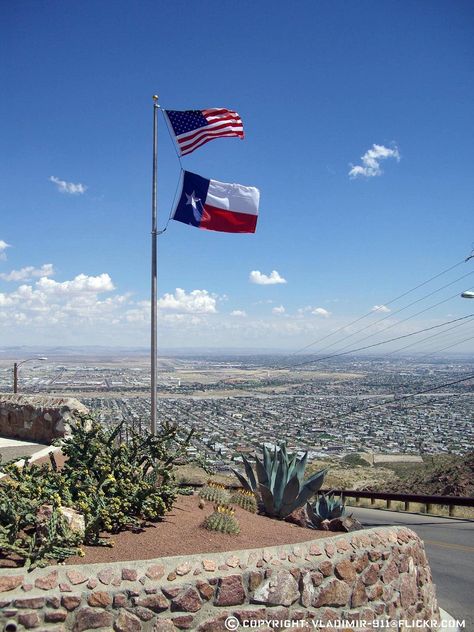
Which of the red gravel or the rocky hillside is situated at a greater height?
the red gravel

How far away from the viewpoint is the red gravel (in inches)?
204

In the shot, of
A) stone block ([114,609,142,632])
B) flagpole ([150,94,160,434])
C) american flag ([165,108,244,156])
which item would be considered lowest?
stone block ([114,609,142,632])

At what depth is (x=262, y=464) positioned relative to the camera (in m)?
8.43

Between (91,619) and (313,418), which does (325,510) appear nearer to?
(91,619)

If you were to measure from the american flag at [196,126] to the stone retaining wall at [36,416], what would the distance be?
19.9 feet

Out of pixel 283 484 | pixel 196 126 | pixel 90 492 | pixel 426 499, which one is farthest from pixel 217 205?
pixel 426 499

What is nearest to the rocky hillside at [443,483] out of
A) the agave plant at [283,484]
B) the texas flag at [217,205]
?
the agave plant at [283,484]

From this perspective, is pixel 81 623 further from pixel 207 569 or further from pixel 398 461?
pixel 398 461

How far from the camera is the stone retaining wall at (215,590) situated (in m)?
4.27

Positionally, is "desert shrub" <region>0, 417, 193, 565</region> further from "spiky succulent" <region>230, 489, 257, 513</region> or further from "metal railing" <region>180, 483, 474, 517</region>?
"metal railing" <region>180, 483, 474, 517</region>

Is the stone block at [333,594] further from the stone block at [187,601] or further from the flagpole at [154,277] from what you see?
the flagpole at [154,277]

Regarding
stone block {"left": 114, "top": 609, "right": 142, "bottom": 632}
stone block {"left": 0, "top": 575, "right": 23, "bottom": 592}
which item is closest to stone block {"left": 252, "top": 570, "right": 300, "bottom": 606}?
stone block {"left": 114, "top": 609, "right": 142, "bottom": 632}

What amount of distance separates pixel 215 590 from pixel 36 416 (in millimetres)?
9925

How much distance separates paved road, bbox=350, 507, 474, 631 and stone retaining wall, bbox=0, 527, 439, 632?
2.33 meters
